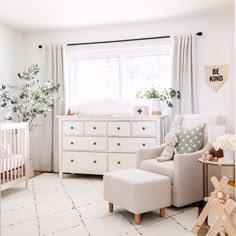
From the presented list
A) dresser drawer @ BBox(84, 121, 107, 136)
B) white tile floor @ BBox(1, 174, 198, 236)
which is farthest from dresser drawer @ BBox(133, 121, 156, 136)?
white tile floor @ BBox(1, 174, 198, 236)

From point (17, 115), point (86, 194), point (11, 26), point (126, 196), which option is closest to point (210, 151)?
point (126, 196)

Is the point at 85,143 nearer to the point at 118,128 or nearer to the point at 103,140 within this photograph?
the point at 103,140

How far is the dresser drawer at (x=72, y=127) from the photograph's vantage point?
461 centimetres

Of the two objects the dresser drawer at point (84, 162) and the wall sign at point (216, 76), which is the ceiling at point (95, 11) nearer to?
the wall sign at point (216, 76)

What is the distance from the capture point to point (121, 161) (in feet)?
14.5

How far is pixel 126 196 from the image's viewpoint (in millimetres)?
2863

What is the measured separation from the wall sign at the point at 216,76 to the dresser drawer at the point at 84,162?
1.77 meters

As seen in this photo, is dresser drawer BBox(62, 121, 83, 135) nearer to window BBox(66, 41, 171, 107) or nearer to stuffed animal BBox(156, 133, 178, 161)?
window BBox(66, 41, 171, 107)

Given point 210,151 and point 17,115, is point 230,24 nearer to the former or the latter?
point 210,151

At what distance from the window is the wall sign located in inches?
22.4

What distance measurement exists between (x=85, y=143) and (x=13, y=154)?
1110mm

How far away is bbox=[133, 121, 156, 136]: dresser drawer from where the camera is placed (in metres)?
4.24

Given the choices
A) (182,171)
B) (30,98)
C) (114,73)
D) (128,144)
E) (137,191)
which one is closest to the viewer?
(137,191)

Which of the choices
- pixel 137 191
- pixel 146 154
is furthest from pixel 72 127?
pixel 137 191
